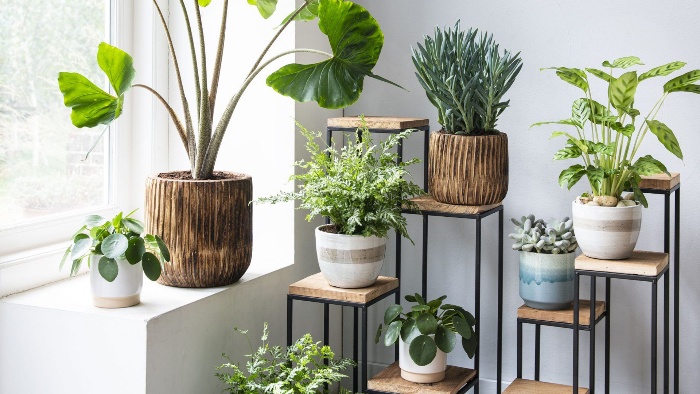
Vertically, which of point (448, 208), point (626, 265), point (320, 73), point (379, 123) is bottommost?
point (626, 265)

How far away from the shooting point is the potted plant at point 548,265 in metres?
2.33

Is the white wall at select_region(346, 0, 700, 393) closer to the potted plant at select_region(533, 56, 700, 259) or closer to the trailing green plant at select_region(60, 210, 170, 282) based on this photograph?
the potted plant at select_region(533, 56, 700, 259)

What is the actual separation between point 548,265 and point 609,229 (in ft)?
1.03

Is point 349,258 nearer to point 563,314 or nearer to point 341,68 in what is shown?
point 341,68

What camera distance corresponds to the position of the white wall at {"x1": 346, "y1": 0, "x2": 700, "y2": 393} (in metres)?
2.48

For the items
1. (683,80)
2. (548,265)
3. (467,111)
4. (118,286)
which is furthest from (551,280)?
(118,286)

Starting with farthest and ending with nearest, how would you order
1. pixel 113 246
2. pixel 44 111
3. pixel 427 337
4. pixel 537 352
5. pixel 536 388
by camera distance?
pixel 537 352
pixel 536 388
pixel 44 111
pixel 427 337
pixel 113 246

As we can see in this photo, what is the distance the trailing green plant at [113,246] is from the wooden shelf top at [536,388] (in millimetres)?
1055

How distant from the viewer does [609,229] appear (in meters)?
2.06

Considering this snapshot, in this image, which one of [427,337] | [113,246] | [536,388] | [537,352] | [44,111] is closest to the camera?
[113,246]

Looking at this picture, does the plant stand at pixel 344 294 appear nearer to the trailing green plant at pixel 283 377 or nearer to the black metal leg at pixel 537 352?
the trailing green plant at pixel 283 377

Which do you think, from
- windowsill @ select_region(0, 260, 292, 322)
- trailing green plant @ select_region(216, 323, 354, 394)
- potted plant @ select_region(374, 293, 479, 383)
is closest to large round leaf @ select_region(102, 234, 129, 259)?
windowsill @ select_region(0, 260, 292, 322)

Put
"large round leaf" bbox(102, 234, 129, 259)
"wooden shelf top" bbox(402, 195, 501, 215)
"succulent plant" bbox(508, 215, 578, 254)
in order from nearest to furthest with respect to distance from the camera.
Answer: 1. "large round leaf" bbox(102, 234, 129, 259)
2. "wooden shelf top" bbox(402, 195, 501, 215)
3. "succulent plant" bbox(508, 215, 578, 254)

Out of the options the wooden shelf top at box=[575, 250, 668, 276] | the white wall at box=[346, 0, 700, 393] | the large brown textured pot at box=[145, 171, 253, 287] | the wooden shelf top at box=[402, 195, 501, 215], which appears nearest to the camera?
the wooden shelf top at box=[575, 250, 668, 276]
